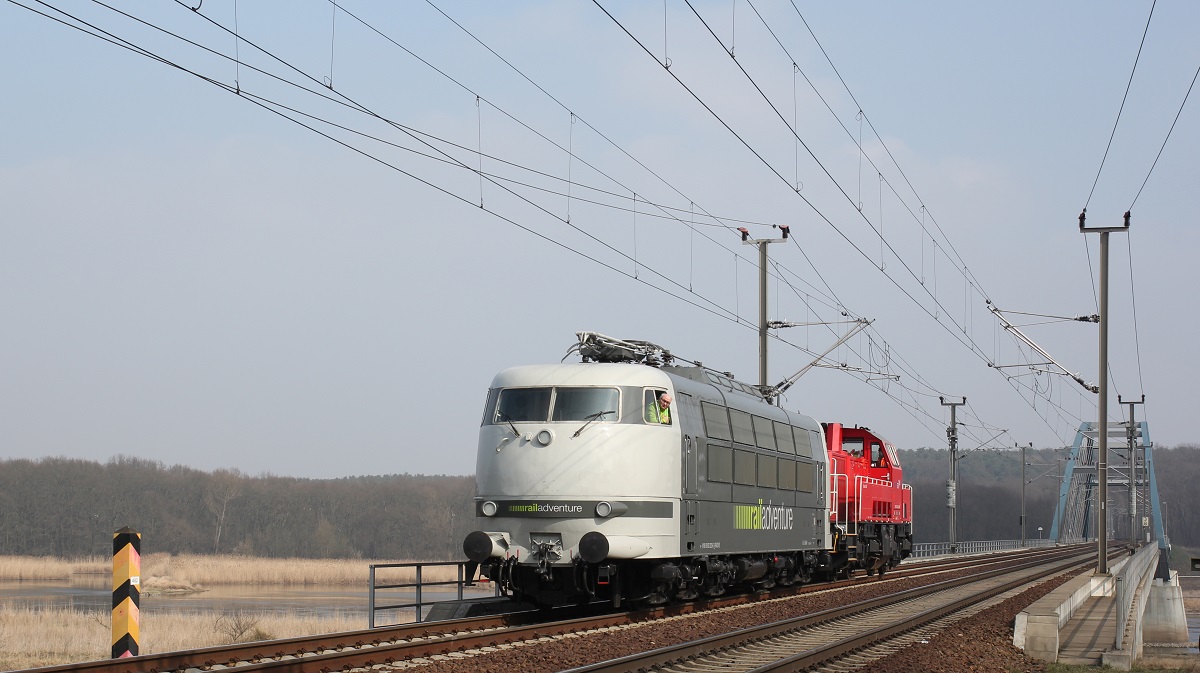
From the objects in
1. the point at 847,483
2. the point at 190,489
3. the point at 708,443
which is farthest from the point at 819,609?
the point at 190,489

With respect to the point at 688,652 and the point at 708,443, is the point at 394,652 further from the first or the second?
the point at 708,443

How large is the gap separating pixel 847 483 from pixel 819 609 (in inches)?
408

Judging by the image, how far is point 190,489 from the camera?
4419 inches

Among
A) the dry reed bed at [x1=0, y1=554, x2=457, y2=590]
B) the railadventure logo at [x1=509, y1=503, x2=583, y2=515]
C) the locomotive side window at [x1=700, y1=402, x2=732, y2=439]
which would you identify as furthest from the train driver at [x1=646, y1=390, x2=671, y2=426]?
the dry reed bed at [x1=0, y1=554, x2=457, y2=590]

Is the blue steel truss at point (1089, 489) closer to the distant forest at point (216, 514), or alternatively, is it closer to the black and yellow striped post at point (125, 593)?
the distant forest at point (216, 514)

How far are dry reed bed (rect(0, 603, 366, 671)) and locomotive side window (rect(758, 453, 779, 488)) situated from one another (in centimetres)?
1073

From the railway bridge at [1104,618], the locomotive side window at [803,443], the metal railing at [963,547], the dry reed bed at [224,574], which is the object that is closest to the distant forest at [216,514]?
the metal railing at [963,547]

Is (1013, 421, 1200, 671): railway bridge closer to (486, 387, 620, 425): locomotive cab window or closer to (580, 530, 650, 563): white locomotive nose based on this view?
(580, 530, 650, 563): white locomotive nose

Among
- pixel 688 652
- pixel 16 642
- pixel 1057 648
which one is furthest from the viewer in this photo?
pixel 16 642

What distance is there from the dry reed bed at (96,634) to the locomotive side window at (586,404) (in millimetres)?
9260

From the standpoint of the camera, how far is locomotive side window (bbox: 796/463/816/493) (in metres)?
26.8

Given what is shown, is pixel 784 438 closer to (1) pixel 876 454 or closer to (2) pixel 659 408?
(2) pixel 659 408

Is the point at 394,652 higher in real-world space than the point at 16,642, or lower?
higher

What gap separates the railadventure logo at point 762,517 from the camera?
73.7 ft
